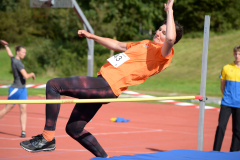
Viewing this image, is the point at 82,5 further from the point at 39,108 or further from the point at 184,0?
the point at 39,108

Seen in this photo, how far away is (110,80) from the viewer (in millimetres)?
3201

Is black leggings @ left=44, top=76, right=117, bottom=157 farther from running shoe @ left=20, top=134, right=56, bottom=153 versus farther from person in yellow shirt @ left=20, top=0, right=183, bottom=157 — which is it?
running shoe @ left=20, top=134, right=56, bottom=153

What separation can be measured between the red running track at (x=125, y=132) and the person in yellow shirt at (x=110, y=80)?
6.56 ft

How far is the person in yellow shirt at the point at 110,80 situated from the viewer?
3.08 meters

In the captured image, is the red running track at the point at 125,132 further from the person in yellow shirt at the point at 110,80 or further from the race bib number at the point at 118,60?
the race bib number at the point at 118,60

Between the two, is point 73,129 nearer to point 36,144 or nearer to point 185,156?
point 36,144

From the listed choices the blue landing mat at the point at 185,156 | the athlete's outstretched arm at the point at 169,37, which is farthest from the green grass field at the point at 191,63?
the athlete's outstretched arm at the point at 169,37

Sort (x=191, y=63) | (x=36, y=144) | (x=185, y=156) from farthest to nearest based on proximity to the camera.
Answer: (x=191, y=63), (x=185, y=156), (x=36, y=144)

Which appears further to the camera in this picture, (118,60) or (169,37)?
(118,60)

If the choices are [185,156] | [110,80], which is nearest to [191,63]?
[185,156]

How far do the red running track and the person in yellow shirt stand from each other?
2001 millimetres

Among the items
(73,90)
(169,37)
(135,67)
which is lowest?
(73,90)

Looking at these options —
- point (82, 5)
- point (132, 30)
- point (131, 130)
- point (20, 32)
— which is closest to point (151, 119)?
point (131, 130)

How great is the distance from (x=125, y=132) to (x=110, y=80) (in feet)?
15.1
